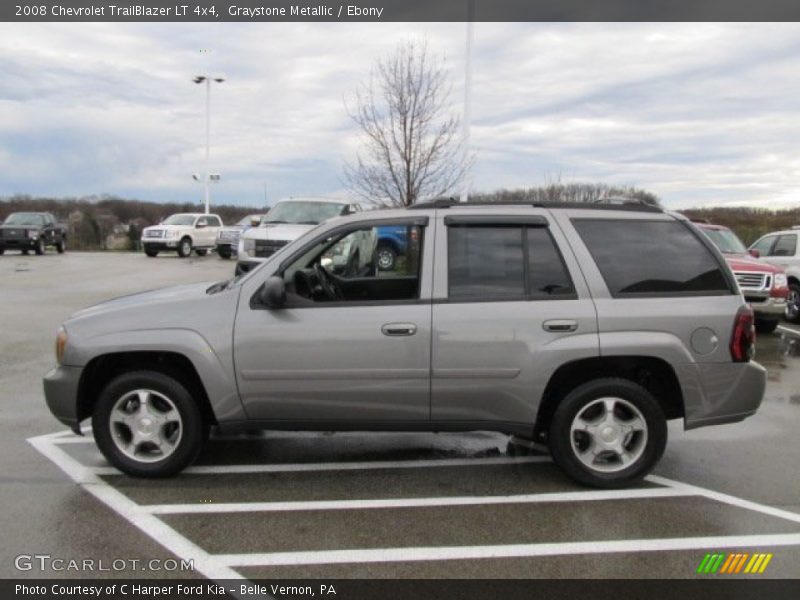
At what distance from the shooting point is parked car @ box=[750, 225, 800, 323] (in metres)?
11.9

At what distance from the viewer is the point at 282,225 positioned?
12.6 metres

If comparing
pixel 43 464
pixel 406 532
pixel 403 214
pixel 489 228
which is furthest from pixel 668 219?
pixel 43 464

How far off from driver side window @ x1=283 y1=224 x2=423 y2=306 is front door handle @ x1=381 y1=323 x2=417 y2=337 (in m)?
0.20

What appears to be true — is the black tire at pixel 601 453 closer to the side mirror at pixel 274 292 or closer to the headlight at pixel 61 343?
the side mirror at pixel 274 292

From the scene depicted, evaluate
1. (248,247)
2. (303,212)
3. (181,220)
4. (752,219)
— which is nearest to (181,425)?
(248,247)

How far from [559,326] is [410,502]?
1.46 meters

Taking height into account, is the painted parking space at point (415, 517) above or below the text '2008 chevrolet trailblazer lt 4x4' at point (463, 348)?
below

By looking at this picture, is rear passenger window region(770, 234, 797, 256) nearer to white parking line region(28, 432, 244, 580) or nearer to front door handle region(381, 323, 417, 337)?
front door handle region(381, 323, 417, 337)

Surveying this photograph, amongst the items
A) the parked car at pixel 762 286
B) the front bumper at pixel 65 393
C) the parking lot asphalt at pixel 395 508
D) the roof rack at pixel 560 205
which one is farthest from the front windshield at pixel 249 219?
the roof rack at pixel 560 205

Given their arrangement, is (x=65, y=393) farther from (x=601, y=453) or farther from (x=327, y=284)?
(x=601, y=453)

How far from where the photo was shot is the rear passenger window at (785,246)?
12.2 meters

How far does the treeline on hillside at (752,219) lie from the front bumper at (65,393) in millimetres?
29308

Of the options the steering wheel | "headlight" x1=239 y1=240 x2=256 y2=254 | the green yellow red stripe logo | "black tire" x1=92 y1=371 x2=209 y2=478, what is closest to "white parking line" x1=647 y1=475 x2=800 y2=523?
the green yellow red stripe logo
